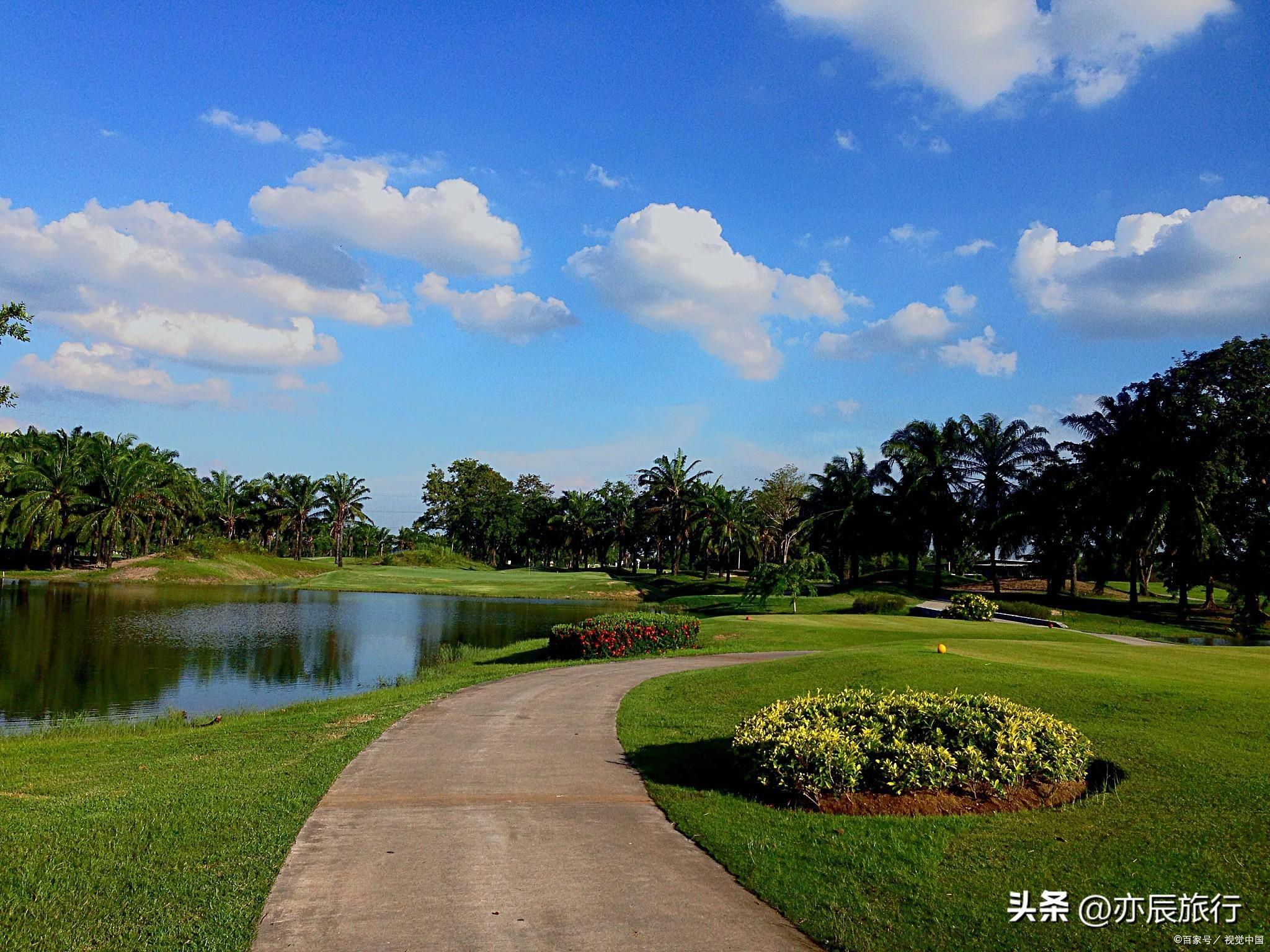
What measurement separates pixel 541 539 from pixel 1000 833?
109421mm

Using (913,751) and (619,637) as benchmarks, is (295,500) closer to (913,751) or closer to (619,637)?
(619,637)

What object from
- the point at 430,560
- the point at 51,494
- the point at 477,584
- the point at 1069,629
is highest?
the point at 51,494

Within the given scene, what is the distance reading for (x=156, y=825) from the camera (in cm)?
897

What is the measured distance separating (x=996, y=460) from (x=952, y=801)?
2379 inches

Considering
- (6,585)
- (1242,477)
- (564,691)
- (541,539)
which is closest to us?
(564,691)

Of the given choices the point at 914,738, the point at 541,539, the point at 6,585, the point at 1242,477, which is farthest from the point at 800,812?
the point at 541,539

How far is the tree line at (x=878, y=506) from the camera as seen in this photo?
48562 mm

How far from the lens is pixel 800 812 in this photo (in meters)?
9.42

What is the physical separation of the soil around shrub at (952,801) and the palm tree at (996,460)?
186 feet

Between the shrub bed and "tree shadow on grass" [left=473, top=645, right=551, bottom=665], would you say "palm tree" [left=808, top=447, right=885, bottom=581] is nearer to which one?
→ the shrub bed

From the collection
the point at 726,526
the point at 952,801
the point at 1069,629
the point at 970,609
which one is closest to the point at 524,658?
the point at 952,801

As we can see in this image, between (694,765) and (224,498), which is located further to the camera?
(224,498)

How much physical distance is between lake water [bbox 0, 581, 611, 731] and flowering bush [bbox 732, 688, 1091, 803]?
16.7 metres

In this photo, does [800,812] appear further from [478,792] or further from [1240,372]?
[1240,372]
